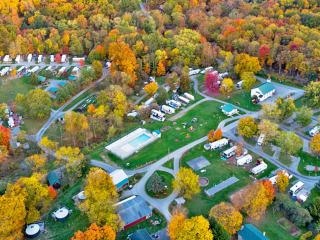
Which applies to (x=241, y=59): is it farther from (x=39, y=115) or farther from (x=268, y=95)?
(x=39, y=115)

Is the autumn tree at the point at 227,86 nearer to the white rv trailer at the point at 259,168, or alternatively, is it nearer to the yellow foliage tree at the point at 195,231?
the white rv trailer at the point at 259,168

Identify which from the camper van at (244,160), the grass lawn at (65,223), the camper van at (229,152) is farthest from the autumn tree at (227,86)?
the grass lawn at (65,223)

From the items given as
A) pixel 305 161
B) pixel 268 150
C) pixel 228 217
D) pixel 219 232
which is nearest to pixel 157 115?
pixel 268 150

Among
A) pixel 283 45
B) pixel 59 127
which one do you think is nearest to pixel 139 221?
pixel 59 127

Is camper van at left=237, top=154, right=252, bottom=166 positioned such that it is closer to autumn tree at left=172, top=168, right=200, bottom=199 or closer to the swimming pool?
autumn tree at left=172, top=168, right=200, bottom=199

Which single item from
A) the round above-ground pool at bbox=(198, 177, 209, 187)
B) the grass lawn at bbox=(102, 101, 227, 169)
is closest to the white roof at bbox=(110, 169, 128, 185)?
the grass lawn at bbox=(102, 101, 227, 169)

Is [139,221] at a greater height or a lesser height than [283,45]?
lesser
